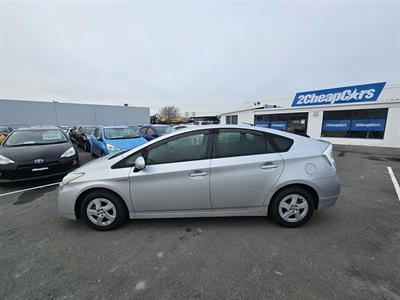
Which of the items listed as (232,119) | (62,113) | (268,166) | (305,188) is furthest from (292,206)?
(62,113)

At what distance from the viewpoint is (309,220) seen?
114 inches

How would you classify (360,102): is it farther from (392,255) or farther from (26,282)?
(26,282)

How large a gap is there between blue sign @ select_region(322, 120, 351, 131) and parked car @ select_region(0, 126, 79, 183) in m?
15.2

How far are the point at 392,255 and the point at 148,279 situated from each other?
283 centimetres

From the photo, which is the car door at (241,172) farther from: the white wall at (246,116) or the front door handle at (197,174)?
the white wall at (246,116)

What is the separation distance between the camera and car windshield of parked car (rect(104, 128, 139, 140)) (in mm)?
6792

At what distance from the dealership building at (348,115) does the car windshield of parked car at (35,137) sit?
48.6 ft

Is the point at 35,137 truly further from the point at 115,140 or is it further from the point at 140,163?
the point at 140,163

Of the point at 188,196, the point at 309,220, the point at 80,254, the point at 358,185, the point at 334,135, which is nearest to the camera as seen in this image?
the point at 80,254

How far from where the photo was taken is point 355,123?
11.8 m

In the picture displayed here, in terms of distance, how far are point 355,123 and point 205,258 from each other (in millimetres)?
14434

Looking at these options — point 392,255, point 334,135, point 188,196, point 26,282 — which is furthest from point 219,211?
point 334,135

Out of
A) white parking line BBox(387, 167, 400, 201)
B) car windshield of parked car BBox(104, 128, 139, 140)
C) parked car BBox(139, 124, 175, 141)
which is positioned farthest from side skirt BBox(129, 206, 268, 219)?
parked car BBox(139, 124, 175, 141)

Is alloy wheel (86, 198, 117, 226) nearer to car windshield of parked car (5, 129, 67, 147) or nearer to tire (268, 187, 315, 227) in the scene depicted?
tire (268, 187, 315, 227)
